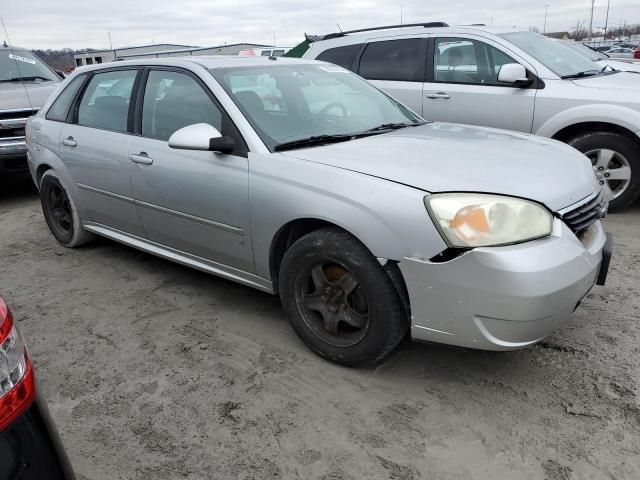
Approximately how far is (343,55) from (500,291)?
16.0 ft

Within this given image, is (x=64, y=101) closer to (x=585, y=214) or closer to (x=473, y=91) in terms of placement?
(x=473, y=91)

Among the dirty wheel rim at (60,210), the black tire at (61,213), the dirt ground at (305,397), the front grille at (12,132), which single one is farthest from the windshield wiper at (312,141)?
the front grille at (12,132)

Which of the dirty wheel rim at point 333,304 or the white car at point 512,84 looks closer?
the dirty wheel rim at point 333,304

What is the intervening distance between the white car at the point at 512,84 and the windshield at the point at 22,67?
423cm

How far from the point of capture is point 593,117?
16.3 ft

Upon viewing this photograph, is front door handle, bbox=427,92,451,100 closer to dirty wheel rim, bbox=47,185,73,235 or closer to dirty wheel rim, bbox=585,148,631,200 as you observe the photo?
dirty wheel rim, bbox=585,148,631,200

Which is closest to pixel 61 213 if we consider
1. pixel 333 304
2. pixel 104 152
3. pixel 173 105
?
pixel 104 152

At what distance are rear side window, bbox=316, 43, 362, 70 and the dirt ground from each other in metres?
3.69

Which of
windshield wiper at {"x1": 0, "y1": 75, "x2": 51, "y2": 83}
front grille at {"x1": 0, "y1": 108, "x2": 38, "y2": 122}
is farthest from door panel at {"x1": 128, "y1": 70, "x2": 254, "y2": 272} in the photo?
windshield wiper at {"x1": 0, "y1": 75, "x2": 51, "y2": 83}

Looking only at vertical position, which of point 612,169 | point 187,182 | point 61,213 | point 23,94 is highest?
point 23,94

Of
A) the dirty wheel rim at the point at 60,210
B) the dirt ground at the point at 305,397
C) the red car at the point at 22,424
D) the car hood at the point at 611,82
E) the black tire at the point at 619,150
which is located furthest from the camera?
the car hood at the point at 611,82

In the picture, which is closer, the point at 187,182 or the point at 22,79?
the point at 187,182

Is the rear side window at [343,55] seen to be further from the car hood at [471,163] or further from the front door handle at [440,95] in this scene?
the car hood at [471,163]

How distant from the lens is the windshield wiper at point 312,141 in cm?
301
